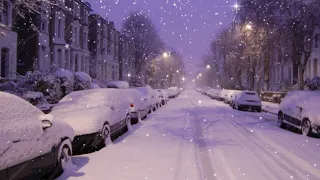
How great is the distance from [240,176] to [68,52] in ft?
105

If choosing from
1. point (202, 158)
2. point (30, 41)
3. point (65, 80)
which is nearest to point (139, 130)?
point (202, 158)

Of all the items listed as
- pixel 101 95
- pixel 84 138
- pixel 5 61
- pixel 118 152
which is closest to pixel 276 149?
pixel 118 152

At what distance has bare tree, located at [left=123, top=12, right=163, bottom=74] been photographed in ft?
195

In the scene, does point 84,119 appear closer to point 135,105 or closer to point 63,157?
point 63,157

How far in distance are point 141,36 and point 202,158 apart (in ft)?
173

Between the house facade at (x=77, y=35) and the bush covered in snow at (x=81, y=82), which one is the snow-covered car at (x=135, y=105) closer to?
the bush covered in snow at (x=81, y=82)

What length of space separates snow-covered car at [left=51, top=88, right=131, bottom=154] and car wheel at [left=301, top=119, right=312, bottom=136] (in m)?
6.17

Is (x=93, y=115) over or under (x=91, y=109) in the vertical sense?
under

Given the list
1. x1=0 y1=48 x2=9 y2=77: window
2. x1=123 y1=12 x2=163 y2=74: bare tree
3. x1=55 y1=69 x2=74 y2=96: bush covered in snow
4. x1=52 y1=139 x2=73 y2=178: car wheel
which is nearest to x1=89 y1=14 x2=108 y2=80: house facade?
x1=123 y1=12 x2=163 y2=74: bare tree

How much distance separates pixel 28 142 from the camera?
5.75 m

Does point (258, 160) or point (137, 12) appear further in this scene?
point (137, 12)

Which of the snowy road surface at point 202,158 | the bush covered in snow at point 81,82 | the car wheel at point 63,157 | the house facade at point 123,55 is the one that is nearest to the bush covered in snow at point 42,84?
the bush covered in snow at point 81,82

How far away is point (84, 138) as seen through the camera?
28.7 feet

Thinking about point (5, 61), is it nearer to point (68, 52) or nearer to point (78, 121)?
point (68, 52)
